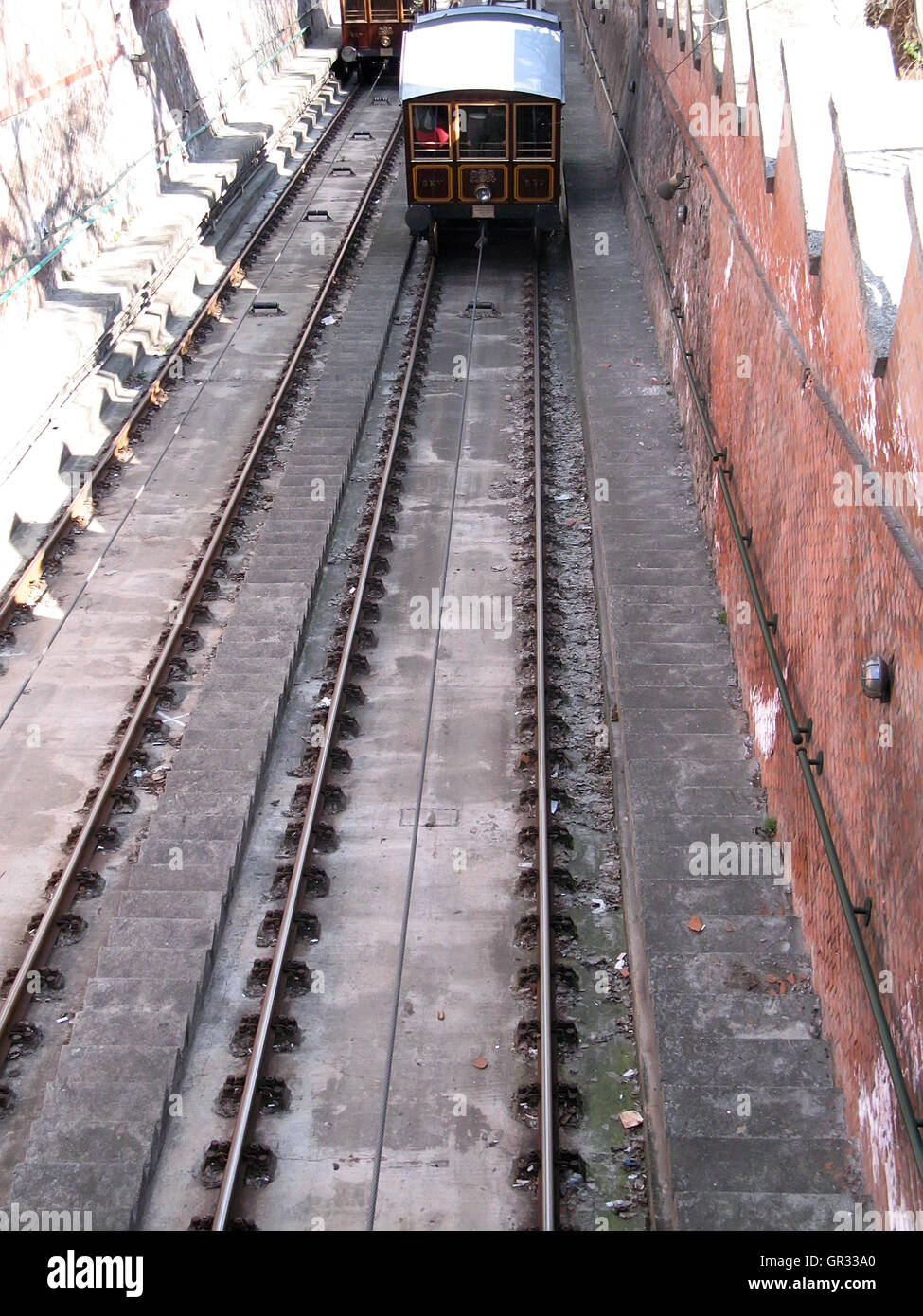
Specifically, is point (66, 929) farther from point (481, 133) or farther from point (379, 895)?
point (481, 133)

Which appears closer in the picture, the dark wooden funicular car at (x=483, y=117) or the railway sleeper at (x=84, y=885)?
the railway sleeper at (x=84, y=885)

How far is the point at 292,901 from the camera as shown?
8.35m

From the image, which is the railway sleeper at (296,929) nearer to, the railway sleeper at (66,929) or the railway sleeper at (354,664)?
the railway sleeper at (66,929)

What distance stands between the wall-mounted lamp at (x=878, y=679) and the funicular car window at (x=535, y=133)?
48.7 feet

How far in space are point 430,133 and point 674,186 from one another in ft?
19.6

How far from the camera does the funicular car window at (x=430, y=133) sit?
18906mm

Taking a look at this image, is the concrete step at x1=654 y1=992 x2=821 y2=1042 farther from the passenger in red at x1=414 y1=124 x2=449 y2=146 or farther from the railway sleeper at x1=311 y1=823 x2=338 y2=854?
the passenger in red at x1=414 y1=124 x2=449 y2=146

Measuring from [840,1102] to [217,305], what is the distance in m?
15.7

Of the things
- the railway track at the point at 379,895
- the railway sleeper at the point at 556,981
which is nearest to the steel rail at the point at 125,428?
the railway track at the point at 379,895

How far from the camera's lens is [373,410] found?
15.9 meters

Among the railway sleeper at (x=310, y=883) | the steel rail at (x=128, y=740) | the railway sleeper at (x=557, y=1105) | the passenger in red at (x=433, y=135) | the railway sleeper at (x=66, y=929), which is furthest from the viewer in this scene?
the passenger in red at (x=433, y=135)

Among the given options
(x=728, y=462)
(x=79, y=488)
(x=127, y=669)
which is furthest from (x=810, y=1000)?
(x=79, y=488)

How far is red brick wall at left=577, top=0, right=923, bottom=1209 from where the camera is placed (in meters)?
5.68

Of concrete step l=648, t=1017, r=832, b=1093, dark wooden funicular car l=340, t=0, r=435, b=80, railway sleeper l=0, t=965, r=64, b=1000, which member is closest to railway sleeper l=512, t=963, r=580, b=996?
concrete step l=648, t=1017, r=832, b=1093
